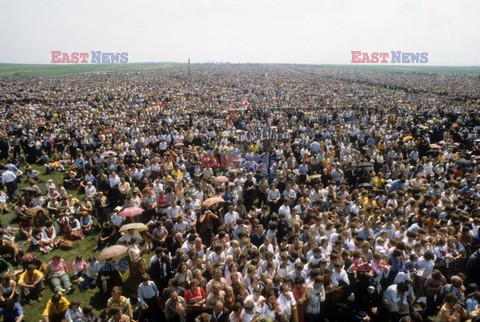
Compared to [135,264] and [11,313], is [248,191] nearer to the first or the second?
→ [135,264]

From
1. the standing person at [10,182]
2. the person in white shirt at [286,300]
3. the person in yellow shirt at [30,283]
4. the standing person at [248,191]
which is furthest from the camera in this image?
the standing person at [10,182]

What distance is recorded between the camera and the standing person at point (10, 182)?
1313 centimetres

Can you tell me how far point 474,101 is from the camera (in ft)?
140

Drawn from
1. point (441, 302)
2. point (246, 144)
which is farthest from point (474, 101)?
point (441, 302)

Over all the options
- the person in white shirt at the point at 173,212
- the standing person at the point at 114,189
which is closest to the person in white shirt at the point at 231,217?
the person in white shirt at the point at 173,212

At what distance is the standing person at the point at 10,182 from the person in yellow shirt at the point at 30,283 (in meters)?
6.91

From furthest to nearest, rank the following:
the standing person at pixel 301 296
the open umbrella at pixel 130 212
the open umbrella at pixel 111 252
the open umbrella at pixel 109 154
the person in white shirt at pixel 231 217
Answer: the open umbrella at pixel 109 154 → the open umbrella at pixel 130 212 → the person in white shirt at pixel 231 217 → the open umbrella at pixel 111 252 → the standing person at pixel 301 296

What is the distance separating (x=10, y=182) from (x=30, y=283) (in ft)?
23.9

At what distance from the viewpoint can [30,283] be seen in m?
7.85

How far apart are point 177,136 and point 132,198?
9.49m

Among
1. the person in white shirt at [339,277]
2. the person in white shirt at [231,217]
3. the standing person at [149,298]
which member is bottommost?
the standing person at [149,298]

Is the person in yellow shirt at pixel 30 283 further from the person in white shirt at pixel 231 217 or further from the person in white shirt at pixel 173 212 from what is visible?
the person in white shirt at pixel 231 217

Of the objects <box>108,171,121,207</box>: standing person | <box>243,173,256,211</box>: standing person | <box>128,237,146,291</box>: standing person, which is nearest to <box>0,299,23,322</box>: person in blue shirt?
<box>128,237,146,291</box>: standing person

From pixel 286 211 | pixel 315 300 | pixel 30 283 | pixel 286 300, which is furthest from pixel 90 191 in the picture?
pixel 315 300
